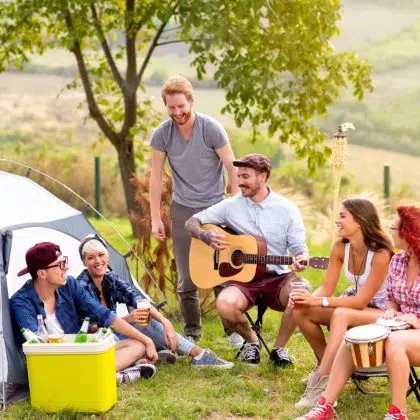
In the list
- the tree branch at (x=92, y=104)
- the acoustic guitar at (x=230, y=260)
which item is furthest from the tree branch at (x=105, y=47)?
the acoustic guitar at (x=230, y=260)

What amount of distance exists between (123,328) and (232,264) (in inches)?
30.5

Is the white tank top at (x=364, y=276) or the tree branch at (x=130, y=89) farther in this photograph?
the tree branch at (x=130, y=89)

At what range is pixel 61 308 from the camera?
199 inches

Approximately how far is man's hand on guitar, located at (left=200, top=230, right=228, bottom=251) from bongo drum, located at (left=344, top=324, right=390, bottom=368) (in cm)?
141

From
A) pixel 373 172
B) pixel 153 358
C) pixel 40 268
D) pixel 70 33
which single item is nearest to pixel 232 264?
pixel 153 358

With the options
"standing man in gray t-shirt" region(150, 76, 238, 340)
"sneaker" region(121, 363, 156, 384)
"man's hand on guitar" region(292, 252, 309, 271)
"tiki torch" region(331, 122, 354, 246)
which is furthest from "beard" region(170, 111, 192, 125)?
"sneaker" region(121, 363, 156, 384)

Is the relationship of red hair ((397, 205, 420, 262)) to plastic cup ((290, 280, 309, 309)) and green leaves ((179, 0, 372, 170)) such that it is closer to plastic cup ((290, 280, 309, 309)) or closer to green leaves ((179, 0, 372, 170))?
plastic cup ((290, 280, 309, 309))

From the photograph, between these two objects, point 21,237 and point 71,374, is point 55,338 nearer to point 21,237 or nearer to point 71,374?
point 71,374

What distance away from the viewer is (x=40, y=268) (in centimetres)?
491

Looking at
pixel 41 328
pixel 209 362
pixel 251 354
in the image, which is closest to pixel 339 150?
pixel 251 354

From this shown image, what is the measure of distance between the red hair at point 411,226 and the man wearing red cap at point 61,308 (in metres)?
1.59

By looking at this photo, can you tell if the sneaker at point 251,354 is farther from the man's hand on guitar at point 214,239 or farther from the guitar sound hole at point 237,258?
the man's hand on guitar at point 214,239

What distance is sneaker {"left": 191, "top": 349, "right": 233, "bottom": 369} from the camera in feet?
17.9

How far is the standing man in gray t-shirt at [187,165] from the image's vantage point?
229 inches
